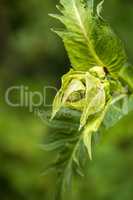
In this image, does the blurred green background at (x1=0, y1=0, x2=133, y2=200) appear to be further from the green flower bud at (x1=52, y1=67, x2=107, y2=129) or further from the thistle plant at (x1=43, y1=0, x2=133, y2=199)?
the green flower bud at (x1=52, y1=67, x2=107, y2=129)

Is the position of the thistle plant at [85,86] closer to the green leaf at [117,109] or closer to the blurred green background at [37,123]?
the green leaf at [117,109]

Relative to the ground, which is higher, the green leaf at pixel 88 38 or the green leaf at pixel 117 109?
the green leaf at pixel 88 38

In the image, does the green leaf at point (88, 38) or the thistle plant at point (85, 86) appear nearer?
the thistle plant at point (85, 86)

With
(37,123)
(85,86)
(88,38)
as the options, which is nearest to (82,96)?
(85,86)

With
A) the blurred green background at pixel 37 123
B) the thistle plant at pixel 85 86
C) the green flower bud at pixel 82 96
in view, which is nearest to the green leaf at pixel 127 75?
the thistle plant at pixel 85 86

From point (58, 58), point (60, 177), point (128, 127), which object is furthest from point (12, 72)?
point (60, 177)

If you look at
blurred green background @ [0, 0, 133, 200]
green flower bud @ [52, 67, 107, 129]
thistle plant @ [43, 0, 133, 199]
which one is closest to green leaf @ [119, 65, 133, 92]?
thistle plant @ [43, 0, 133, 199]

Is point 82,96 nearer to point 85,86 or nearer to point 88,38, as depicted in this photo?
point 85,86

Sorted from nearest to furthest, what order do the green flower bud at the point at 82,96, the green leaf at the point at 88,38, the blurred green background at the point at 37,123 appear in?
the green flower bud at the point at 82,96 < the green leaf at the point at 88,38 < the blurred green background at the point at 37,123
